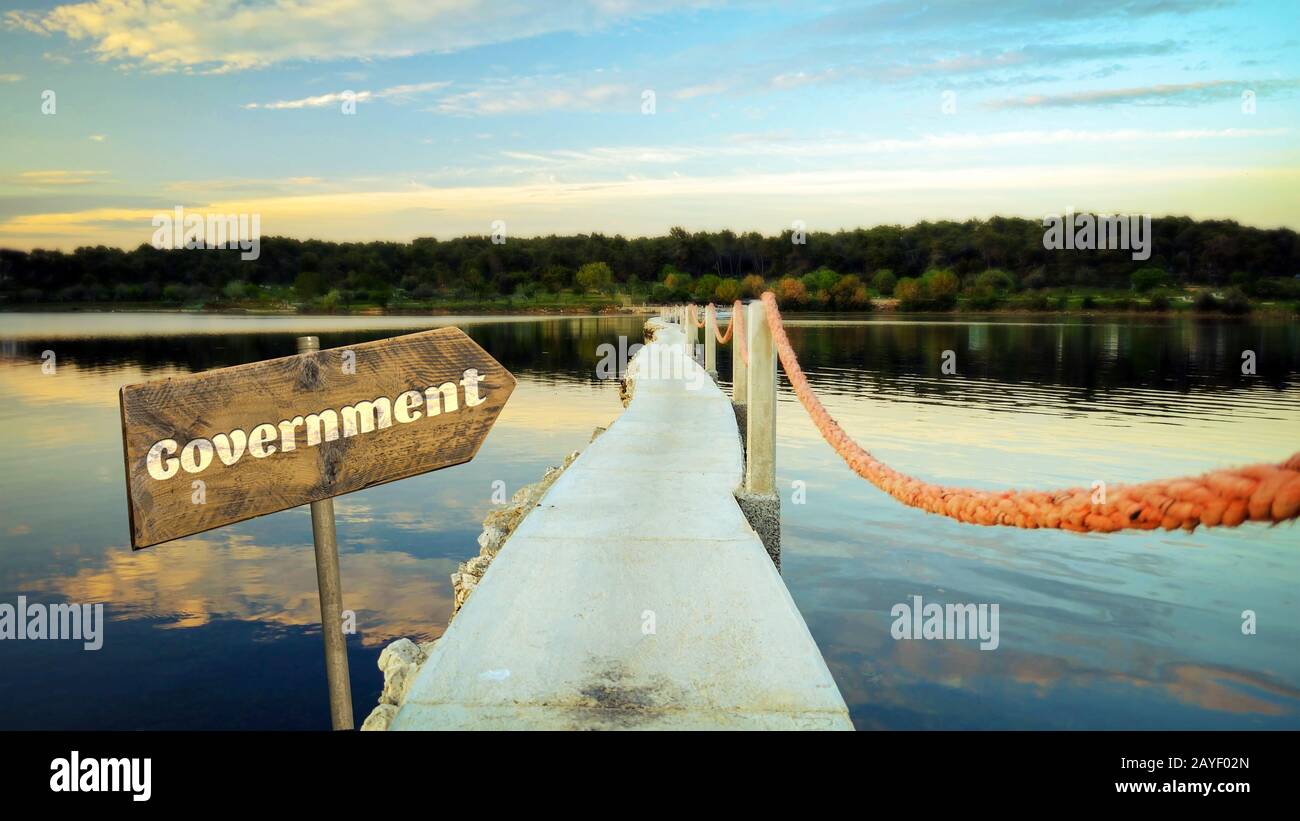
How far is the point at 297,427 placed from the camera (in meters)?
2.96

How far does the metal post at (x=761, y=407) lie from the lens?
6211mm

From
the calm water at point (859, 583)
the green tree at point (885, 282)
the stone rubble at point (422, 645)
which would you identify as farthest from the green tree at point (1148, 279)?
the stone rubble at point (422, 645)

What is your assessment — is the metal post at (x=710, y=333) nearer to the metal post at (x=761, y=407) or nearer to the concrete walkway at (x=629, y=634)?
the metal post at (x=761, y=407)

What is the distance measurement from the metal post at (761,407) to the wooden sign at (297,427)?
309 cm

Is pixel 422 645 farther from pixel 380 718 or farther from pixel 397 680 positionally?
pixel 380 718

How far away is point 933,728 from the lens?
584 cm

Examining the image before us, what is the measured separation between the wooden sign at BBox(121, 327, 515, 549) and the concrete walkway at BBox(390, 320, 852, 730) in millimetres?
943

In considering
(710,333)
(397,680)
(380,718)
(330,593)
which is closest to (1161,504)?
(330,593)

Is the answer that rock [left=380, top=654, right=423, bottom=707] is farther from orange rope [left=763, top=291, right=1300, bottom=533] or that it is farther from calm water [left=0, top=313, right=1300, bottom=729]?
orange rope [left=763, top=291, right=1300, bottom=533]

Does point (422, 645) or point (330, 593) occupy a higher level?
point (330, 593)

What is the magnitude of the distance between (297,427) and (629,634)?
1785 millimetres

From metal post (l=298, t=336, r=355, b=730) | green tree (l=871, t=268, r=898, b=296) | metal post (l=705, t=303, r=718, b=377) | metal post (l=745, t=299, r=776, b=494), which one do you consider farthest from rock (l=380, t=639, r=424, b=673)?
green tree (l=871, t=268, r=898, b=296)
